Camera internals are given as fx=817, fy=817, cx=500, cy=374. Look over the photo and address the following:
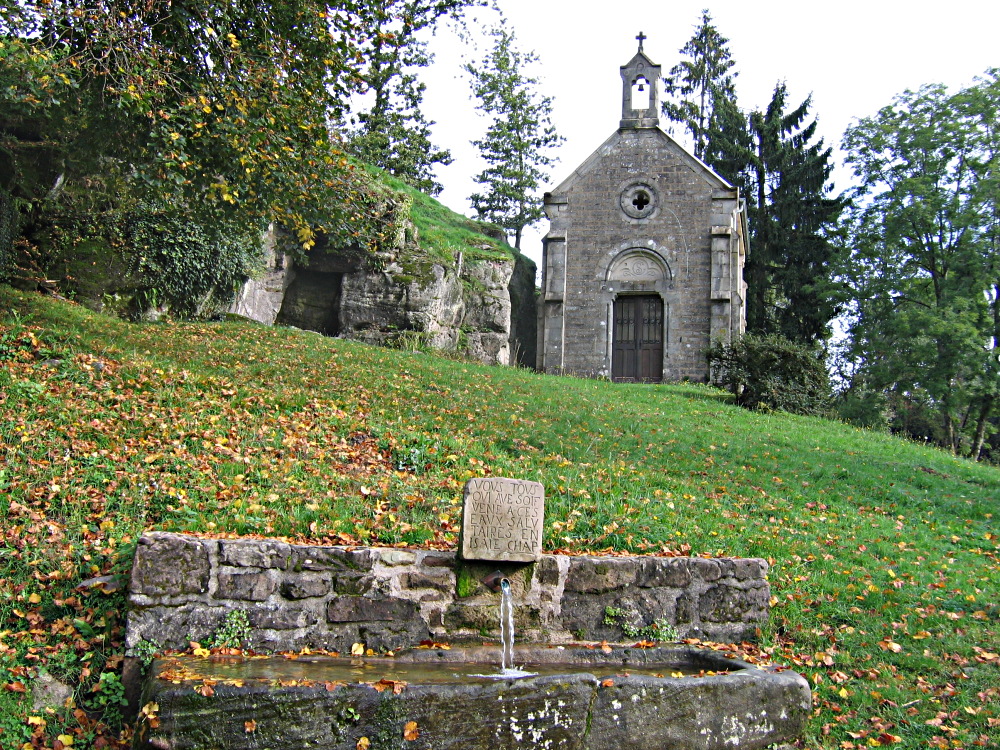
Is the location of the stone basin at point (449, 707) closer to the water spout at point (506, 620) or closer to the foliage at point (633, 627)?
the water spout at point (506, 620)

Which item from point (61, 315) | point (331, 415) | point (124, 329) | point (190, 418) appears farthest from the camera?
point (124, 329)

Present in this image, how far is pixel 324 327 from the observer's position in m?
20.8

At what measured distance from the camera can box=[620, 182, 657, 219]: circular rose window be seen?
78.8 ft

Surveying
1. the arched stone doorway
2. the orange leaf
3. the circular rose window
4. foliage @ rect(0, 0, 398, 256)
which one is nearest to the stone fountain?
the orange leaf

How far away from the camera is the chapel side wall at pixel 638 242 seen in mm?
23297

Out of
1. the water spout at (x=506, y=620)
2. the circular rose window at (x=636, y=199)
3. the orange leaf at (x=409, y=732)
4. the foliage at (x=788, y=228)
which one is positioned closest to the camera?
the orange leaf at (x=409, y=732)

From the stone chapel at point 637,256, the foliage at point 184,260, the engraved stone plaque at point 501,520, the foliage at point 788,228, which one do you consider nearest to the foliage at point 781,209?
the foliage at point 788,228

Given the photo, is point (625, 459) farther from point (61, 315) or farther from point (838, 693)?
point (61, 315)

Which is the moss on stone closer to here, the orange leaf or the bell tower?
the orange leaf

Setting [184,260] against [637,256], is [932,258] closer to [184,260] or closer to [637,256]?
[637,256]

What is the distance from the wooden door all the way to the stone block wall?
16842 mm

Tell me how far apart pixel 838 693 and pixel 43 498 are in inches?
267

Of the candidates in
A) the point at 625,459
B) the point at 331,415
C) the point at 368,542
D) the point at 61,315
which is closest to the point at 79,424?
the point at 331,415

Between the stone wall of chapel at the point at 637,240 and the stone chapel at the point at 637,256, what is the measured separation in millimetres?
29
